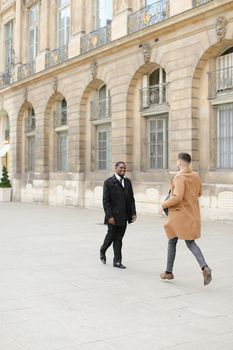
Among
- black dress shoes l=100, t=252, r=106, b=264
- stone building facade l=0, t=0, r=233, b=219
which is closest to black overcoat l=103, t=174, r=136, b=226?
black dress shoes l=100, t=252, r=106, b=264

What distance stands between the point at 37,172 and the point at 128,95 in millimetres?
7891

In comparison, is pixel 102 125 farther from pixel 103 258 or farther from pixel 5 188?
pixel 103 258

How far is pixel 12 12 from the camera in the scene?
2808cm

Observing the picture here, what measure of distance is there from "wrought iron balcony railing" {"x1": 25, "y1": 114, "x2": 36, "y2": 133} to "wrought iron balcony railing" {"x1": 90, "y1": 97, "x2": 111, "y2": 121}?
5982mm

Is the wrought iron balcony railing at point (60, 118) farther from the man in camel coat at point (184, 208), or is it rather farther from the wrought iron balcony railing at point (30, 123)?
the man in camel coat at point (184, 208)

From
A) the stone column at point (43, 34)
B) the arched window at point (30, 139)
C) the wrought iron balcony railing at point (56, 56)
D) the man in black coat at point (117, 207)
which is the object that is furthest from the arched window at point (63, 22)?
the man in black coat at point (117, 207)

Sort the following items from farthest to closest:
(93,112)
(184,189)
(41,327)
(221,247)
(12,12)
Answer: (12,12), (93,112), (221,247), (184,189), (41,327)

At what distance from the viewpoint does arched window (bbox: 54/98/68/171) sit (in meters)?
23.1

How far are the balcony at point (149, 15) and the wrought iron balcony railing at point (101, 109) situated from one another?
120 inches

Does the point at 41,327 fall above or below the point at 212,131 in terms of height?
below

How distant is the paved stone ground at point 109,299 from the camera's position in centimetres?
429

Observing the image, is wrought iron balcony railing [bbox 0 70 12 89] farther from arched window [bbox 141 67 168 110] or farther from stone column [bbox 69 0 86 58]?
arched window [bbox 141 67 168 110]

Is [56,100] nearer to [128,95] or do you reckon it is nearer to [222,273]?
[128,95]

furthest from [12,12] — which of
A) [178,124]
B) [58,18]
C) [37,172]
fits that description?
[178,124]
